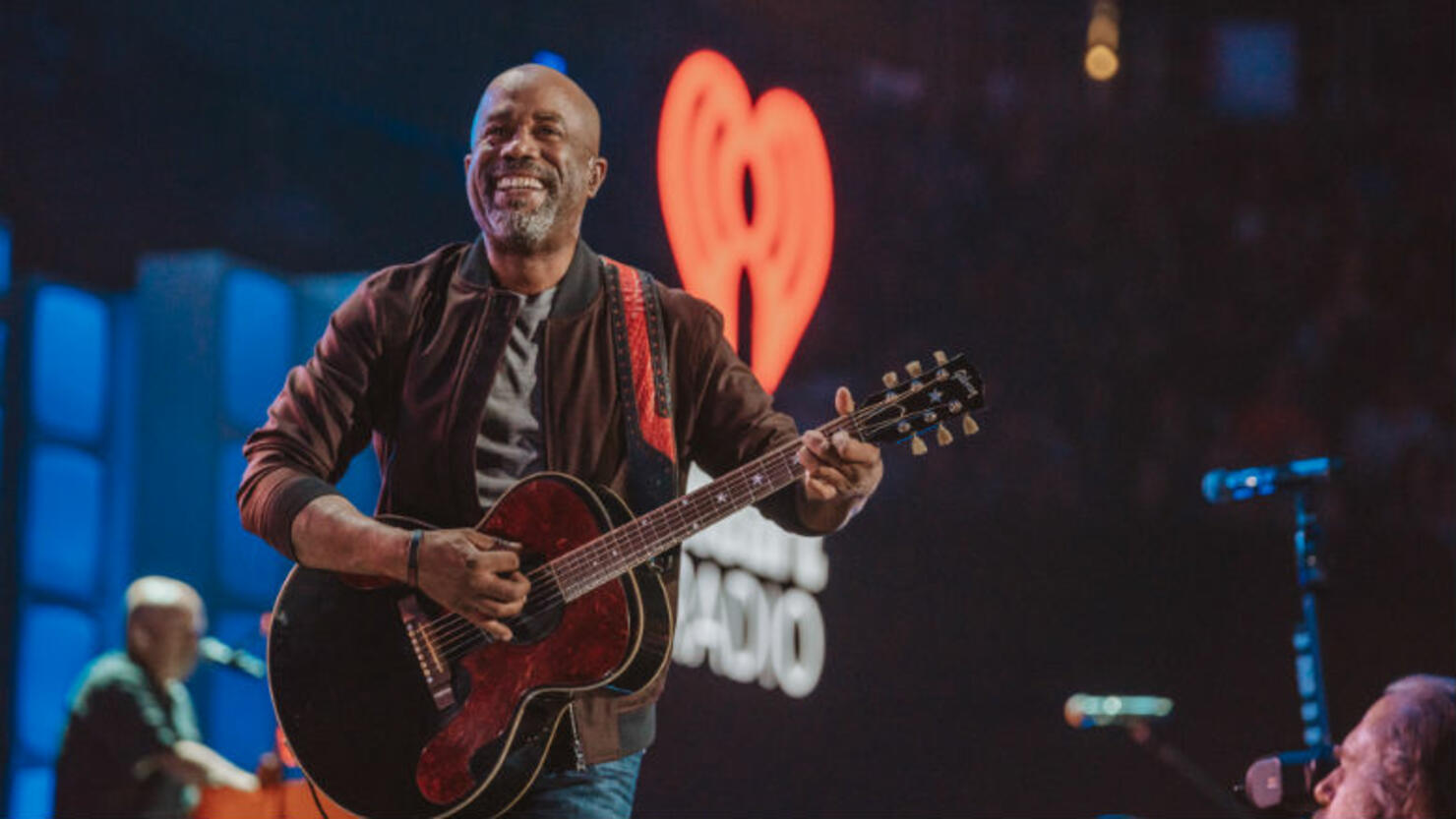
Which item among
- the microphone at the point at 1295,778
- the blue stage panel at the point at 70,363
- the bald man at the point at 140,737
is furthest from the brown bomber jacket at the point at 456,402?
the blue stage panel at the point at 70,363

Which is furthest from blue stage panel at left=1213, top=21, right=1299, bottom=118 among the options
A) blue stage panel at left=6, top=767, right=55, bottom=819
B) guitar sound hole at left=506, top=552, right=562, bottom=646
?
guitar sound hole at left=506, top=552, right=562, bottom=646

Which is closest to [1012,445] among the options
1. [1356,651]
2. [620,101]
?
[1356,651]

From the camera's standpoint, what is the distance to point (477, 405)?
253 cm

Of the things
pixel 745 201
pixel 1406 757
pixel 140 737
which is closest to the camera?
pixel 1406 757

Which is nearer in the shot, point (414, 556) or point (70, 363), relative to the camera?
point (414, 556)

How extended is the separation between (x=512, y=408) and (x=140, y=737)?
3897mm

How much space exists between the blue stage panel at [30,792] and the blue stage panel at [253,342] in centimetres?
189

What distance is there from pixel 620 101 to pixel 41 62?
2.64 m

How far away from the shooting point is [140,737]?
5.78 metres

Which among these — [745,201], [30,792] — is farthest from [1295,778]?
[30,792]

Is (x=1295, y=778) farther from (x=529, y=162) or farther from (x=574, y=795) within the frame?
(x=529, y=162)

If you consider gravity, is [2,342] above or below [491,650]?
above

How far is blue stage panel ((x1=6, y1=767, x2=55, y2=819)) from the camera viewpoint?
7074 mm

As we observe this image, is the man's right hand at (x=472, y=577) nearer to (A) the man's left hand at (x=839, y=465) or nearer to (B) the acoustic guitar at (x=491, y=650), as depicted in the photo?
(B) the acoustic guitar at (x=491, y=650)
